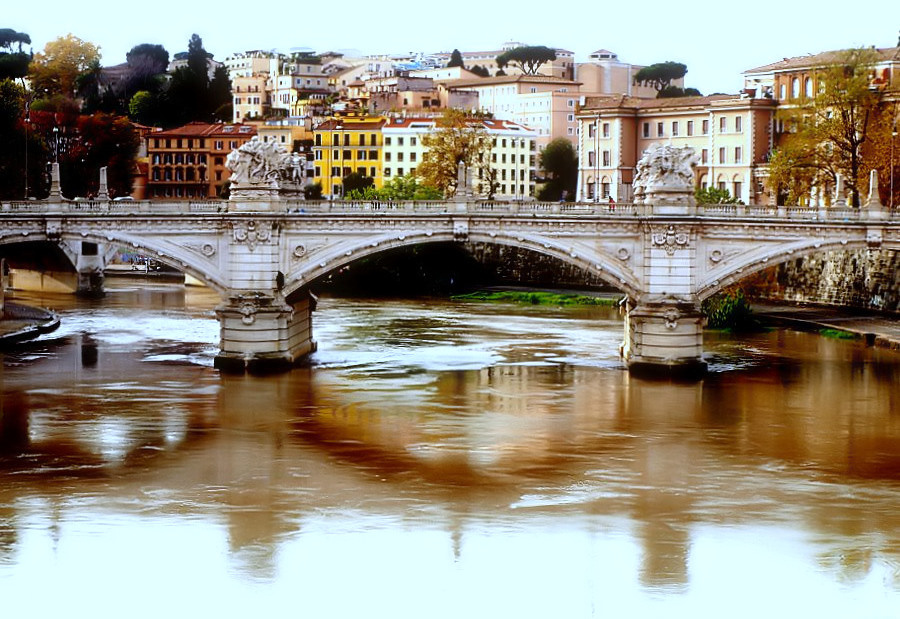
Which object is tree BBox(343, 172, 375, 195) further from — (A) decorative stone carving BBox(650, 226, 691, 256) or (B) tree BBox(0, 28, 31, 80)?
(A) decorative stone carving BBox(650, 226, 691, 256)

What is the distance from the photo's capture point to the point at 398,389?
35281 mm

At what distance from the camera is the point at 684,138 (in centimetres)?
6800

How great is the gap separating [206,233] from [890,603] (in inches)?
863

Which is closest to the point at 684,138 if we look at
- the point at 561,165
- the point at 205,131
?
the point at 561,165

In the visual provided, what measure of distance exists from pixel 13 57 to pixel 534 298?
4504cm

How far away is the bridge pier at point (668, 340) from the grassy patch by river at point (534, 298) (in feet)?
60.3

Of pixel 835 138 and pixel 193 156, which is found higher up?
pixel 193 156

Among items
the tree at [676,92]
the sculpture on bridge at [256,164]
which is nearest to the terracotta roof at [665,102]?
the tree at [676,92]

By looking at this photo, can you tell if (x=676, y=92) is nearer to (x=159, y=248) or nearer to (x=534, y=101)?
(x=534, y=101)

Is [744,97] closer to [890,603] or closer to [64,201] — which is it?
[64,201]

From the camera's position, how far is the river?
20.1m

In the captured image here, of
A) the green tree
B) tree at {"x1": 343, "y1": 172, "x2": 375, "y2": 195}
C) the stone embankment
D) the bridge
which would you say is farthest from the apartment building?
the bridge

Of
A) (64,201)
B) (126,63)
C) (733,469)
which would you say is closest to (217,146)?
(126,63)

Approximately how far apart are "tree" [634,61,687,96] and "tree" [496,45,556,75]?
48.9 feet
